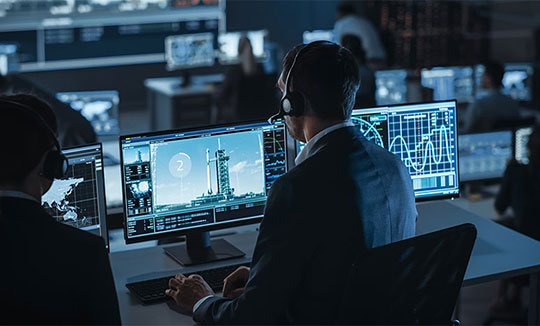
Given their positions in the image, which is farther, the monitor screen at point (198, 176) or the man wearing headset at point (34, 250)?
the monitor screen at point (198, 176)

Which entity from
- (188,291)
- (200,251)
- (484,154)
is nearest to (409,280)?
(188,291)

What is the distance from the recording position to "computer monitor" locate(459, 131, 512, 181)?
11.8ft

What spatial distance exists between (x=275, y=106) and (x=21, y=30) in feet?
12.4

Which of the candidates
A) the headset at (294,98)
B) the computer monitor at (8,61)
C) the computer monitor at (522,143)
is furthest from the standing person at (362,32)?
the headset at (294,98)

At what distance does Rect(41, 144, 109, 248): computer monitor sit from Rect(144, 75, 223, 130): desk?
4.57 meters

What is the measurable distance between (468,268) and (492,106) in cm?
286

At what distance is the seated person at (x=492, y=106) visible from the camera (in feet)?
16.4

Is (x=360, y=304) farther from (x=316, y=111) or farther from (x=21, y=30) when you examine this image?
(x=21, y=30)

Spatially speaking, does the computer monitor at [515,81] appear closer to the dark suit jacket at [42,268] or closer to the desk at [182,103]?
the desk at [182,103]

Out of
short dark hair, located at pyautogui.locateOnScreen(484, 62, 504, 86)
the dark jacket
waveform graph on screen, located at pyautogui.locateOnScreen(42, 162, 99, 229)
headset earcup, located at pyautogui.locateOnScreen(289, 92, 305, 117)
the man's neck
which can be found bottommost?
the dark jacket

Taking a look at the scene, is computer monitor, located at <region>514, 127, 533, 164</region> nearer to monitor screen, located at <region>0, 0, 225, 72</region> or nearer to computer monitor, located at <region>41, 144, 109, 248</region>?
Answer: computer monitor, located at <region>41, 144, 109, 248</region>

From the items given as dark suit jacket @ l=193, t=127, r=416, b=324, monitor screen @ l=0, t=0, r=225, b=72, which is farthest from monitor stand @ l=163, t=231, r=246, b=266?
monitor screen @ l=0, t=0, r=225, b=72

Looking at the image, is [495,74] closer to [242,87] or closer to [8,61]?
[242,87]

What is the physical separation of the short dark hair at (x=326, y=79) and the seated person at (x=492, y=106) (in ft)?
10.8
